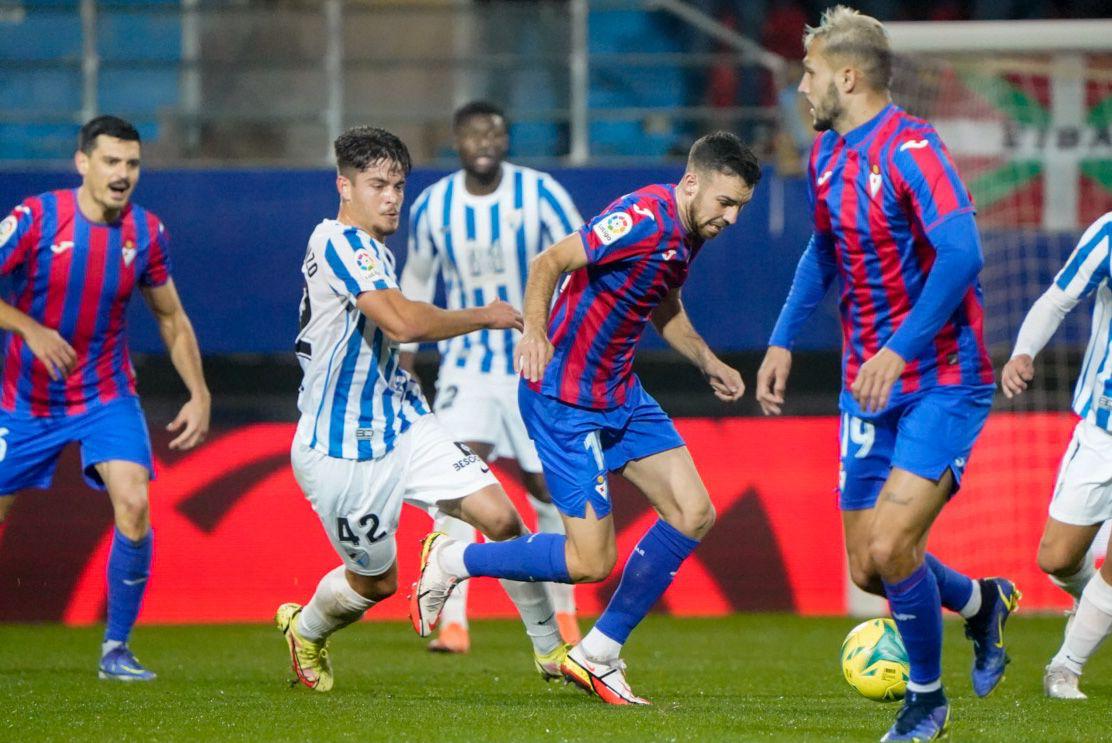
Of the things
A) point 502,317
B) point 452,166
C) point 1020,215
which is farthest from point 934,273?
point 452,166

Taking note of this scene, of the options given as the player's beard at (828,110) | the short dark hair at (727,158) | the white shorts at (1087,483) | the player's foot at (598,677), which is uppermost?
the player's beard at (828,110)

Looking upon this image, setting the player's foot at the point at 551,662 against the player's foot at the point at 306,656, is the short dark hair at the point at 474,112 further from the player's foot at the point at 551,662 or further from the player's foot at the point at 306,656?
the player's foot at the point at 551,662

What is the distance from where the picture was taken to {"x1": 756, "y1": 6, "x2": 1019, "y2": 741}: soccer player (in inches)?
177

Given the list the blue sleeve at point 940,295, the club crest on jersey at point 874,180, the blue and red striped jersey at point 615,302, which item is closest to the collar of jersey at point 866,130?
the club crest on jersey at point 874,180

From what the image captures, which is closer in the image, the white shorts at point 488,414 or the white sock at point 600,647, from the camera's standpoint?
the white sock at point 600,647

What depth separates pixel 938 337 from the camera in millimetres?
4828

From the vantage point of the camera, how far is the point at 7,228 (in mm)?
6609

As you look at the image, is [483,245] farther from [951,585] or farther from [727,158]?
[951,585]

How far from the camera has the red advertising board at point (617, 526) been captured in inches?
366

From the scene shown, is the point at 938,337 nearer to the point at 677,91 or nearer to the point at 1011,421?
the point at 1011,421

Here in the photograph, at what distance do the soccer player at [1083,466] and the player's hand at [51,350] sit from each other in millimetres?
Result: 3456

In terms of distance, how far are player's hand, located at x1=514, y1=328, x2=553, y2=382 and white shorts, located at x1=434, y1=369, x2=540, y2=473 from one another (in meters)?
2.58

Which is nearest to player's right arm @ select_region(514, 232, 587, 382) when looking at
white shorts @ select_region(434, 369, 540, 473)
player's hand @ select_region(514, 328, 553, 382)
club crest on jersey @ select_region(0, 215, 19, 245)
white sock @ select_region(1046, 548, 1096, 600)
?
player's hand @ select_region(514, 328, 553, 382)

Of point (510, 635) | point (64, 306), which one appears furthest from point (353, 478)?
point (510, 635)
